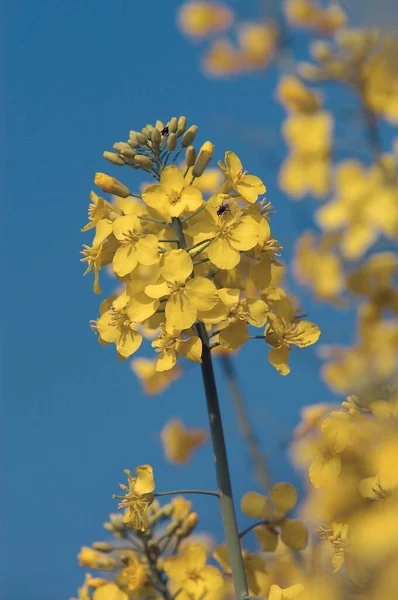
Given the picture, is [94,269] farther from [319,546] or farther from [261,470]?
[261,470]

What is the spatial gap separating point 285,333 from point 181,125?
438mm

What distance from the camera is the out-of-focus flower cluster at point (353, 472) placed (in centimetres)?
71

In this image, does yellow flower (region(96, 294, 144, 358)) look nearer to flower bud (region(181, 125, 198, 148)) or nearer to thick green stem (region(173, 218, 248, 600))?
thick green stem (region(173, 218, 248, 600))

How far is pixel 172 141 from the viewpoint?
56.6 inches

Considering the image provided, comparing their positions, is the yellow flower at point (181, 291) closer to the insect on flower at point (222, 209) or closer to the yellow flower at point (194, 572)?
the insect on flower at point (222, 209)

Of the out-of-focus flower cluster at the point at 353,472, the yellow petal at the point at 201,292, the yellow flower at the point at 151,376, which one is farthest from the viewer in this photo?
the yellow flower at the point at 151,376

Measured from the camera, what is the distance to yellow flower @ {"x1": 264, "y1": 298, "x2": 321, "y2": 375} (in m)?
1.35

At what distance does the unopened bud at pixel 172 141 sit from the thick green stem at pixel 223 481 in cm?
41

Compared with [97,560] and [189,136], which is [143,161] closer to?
[189,136]

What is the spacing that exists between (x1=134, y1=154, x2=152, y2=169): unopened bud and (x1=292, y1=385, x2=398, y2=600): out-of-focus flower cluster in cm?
57

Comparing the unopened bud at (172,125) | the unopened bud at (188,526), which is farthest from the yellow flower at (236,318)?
the unopened bud at (188,526)

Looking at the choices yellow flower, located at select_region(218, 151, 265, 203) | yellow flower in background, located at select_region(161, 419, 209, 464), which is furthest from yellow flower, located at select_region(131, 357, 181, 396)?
yellow flower, located at select_region(218, 151, 265, 203)

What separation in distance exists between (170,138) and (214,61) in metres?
0.79

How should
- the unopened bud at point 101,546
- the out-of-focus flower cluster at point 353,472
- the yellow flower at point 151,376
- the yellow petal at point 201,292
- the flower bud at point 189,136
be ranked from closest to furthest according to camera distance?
the out-of-focus flower cluster at point 353,472
the yellow petal at point 201,292
the flower bud at point 189,136
the unopened bud at point 101,546
the yellow flower at point 151,376
